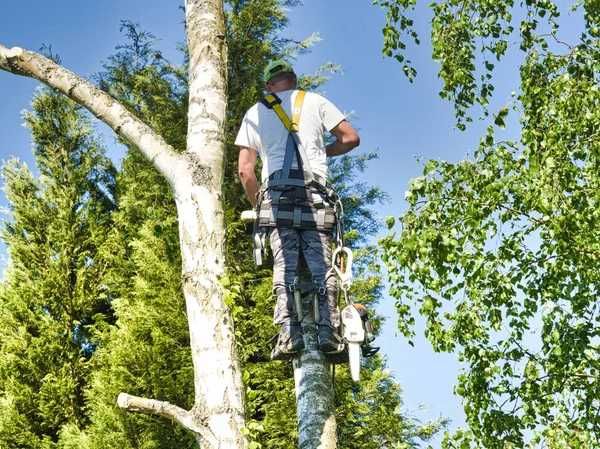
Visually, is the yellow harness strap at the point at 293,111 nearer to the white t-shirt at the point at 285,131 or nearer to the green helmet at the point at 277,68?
the white t-shirt at the point at 285,131

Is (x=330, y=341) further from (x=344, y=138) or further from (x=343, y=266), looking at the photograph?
(x=344, y=138)

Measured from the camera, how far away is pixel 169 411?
120 inches

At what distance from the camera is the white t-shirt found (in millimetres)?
4527

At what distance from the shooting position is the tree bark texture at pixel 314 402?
353 cm

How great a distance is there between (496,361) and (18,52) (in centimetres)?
505

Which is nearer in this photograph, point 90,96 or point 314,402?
point 314,402

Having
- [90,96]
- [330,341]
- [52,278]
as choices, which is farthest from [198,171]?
[52,278]

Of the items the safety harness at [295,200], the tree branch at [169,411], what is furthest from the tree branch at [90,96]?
the tree branch at [169,411]

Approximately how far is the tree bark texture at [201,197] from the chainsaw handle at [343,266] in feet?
3.13

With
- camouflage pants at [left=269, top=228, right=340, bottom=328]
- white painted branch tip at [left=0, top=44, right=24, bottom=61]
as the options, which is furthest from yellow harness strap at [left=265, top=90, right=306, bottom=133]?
white painted branch tip at [left=0, top=44, right=24, bottom=61]

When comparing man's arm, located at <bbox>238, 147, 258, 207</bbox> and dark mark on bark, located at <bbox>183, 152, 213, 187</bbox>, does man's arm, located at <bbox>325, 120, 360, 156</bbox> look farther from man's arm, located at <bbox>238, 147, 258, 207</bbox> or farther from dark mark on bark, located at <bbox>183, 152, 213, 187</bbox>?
dark mark on bark, located at <bbox>183, 152, 213, 187</bbox>

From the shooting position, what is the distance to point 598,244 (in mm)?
6703

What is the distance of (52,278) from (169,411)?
802 centimetres

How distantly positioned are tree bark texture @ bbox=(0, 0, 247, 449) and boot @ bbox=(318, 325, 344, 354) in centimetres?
89
